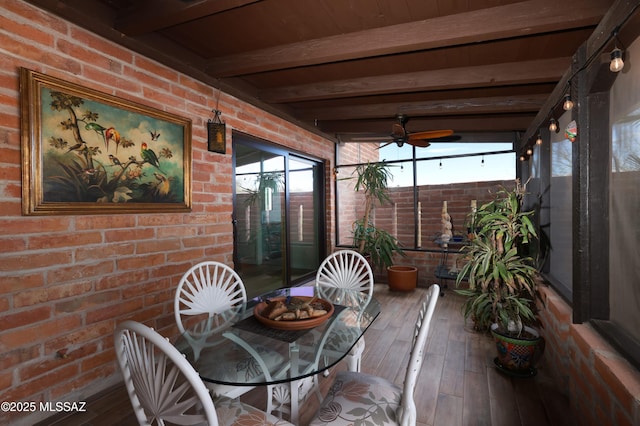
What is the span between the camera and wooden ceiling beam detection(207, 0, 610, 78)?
1.67 m

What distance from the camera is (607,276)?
163 centimetres

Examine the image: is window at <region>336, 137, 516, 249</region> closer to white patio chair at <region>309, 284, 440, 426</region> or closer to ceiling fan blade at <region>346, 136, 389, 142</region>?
ceiling fan blade at <region>346, 136, 389, 142</region>

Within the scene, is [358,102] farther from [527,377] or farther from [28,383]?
[28,383]

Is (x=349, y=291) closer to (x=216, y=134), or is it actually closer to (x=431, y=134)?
(x=216, y=134)

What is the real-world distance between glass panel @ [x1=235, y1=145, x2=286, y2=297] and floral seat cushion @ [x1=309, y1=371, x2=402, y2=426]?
196cm

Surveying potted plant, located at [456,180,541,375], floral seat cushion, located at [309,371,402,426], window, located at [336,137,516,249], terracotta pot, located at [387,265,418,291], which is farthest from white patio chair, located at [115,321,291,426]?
window, located at [336,137,516,249]

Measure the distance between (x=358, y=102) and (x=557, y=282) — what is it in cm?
261

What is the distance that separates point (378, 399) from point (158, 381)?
0.88 m

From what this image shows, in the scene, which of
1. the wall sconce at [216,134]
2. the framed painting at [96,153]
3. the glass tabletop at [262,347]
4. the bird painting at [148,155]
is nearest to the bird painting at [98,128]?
the framed painting at [96,153]

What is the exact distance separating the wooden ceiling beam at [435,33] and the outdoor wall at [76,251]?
0.74 m

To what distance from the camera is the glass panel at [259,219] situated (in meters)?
3.17

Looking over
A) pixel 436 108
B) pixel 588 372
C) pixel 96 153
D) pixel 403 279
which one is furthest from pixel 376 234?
pixel 96 153

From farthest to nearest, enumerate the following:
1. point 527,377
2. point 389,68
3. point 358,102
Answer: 1. point 358,102
2. point 389,68
3. point 527,377

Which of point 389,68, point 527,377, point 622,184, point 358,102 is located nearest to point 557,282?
point 527,377
